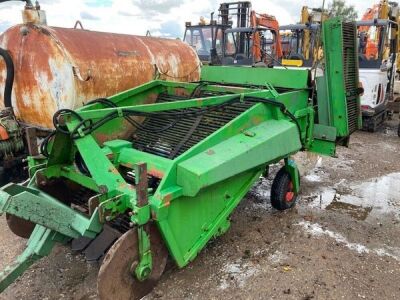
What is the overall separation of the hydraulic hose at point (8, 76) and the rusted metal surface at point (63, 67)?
7 centimetres

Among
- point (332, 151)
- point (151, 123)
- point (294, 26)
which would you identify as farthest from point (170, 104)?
point (294, 26)

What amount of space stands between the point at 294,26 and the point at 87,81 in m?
6.83

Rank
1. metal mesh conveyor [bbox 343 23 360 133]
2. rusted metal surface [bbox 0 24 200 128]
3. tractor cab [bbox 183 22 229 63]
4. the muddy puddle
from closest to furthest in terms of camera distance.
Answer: metal mesh conveyor [bbox 343 23 360 133]
rusted metal surface [bbox 0 24 200 128]
the muddy puddle
tractor cab [bbox 183 22 229 63]

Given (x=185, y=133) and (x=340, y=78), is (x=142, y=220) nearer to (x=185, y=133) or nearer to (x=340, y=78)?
(x=185, y=133)

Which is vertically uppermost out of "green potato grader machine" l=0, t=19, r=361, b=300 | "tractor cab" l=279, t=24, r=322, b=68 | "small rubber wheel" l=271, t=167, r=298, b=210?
"tractor cab" l=279, t=24, r=322, b=68

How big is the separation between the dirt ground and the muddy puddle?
1 centimetres

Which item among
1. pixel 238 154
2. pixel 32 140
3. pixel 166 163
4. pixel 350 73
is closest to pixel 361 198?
pixel 350 73

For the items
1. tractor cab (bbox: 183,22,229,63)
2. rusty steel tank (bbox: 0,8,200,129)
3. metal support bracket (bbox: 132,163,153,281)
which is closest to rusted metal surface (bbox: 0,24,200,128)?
rusty steel tank (bbox: 0,8,200,129)

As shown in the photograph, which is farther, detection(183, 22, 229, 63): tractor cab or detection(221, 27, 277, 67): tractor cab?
detection(183, 22, 229, 63): tractor cab

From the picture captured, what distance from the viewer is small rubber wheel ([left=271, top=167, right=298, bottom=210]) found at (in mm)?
3957

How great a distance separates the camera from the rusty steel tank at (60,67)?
4.04m

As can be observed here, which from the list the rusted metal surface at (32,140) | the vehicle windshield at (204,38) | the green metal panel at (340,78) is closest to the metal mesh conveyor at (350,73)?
the green metal panel at (340,78)

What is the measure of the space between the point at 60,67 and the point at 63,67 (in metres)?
0.04

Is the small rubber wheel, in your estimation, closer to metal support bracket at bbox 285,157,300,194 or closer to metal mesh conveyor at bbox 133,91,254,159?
metal support bracket at bbox 285,157,300,194
